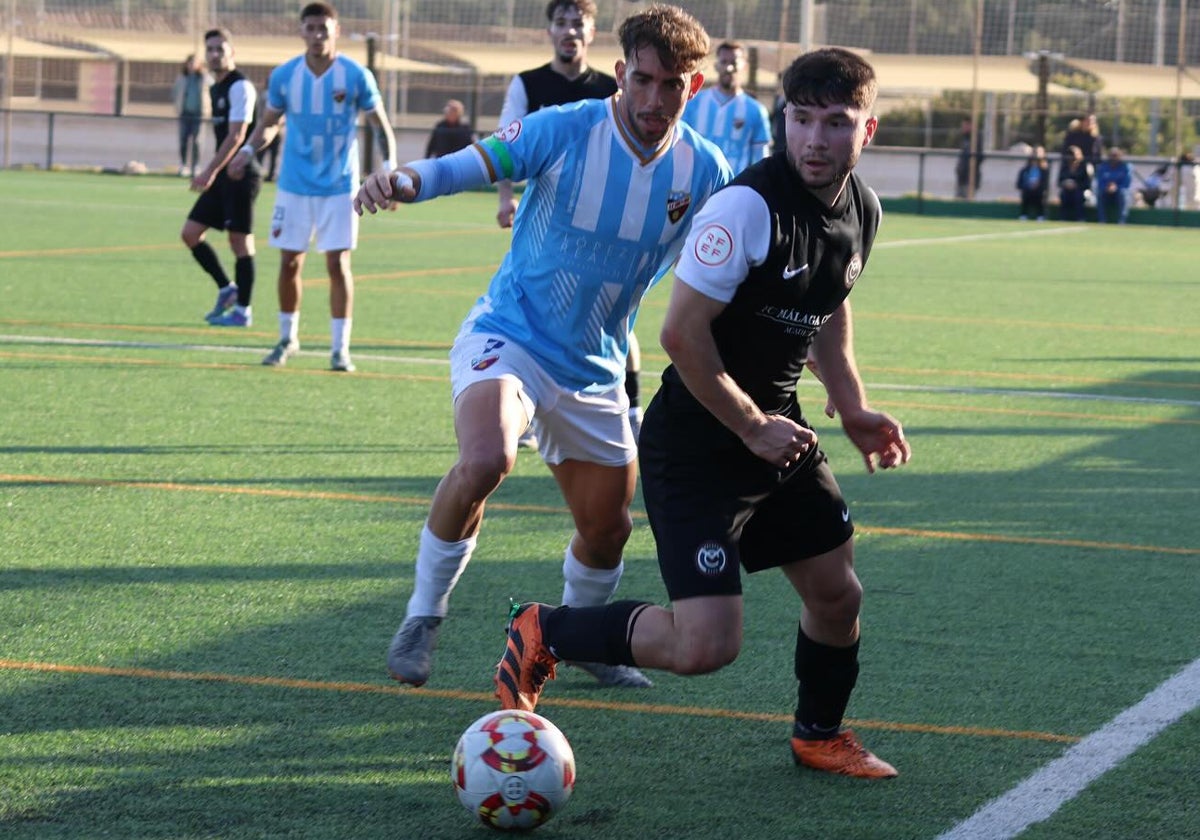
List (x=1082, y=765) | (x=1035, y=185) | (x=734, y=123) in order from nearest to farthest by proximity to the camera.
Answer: (x=1082, y=765), (x=734, y=123), (x=1035, y=185)

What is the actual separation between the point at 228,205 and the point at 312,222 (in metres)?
2.58

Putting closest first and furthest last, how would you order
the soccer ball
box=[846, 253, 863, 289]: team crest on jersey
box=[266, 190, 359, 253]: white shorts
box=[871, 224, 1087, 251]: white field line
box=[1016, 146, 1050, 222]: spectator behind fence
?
the soccer ball
box=[846, 253, 863, 289]: team crest on jersey
box=[266, 190, 359, 253]: white shorts
box=[871, 224, 1087, 251]: white field line
box=[1016, 146, 1050, 222]: spectator behind fence

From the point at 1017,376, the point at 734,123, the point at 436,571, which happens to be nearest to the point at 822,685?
the point at 436,571

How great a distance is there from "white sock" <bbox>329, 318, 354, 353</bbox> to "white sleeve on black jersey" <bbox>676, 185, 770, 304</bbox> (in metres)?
7.13

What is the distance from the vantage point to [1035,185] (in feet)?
110

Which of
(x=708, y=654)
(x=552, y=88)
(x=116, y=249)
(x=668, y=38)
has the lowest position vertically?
(x=708, y=654)

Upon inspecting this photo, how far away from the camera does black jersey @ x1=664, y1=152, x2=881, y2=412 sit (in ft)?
13.5

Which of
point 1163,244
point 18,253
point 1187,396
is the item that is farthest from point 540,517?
point 1163,244

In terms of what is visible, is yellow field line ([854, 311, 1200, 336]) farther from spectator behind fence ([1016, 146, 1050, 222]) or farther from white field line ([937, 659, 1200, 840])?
spectator behind fence ([1016, 146, 1050, 222])

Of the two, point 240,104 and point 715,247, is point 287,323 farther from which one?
point 715,247

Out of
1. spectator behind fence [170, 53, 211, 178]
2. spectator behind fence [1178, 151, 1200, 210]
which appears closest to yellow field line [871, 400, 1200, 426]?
spectator behind fence [1178, 151, 1200, 210]

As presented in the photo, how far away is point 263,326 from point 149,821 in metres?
9.88

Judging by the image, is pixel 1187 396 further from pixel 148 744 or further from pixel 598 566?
pixel 148 744

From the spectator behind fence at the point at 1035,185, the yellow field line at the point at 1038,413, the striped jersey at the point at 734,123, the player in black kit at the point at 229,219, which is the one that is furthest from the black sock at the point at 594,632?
the spectator behind fence at the point at 1035,185
